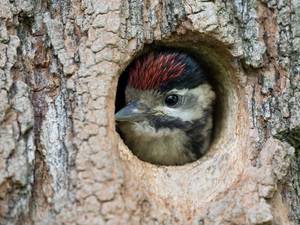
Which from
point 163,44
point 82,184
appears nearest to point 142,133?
point 163,44

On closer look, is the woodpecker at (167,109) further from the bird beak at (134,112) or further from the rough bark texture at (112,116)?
the rough bark texture at (112,116)

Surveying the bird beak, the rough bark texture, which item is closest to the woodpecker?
the bird beak

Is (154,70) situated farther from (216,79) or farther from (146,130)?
(216,79)

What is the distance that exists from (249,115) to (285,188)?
19.7 inches

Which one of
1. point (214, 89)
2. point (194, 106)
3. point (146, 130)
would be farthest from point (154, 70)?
point (214, 89)

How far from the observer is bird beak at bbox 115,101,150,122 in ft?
13.8

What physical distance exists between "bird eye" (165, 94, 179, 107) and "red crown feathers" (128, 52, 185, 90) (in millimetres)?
156

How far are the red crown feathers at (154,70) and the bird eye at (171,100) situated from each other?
0.16m

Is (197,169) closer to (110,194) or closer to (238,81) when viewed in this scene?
(238,81)

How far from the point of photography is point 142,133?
174 inches

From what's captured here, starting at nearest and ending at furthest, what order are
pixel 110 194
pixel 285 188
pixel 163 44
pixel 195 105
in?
pixel 110 194
pixel 285 188
pixel 163 44
pixel 195 105

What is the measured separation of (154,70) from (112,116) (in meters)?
0.63

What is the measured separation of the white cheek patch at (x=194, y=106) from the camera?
452cm

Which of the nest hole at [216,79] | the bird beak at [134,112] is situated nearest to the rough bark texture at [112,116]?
the nest hole at [216,79]
